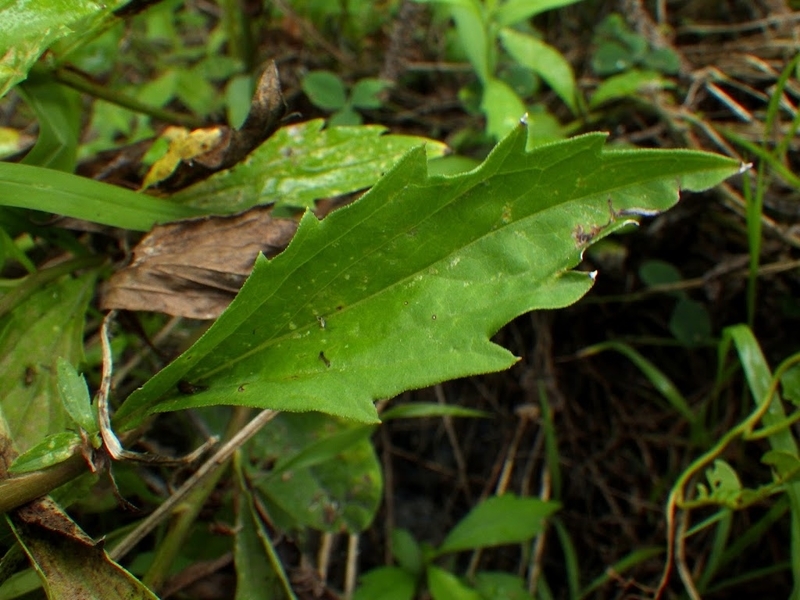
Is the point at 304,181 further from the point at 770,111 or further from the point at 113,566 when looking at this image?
the point at 770,111

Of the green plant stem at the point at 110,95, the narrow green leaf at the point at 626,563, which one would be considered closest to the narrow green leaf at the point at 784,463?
the narrow green leaf at the point at 626,563

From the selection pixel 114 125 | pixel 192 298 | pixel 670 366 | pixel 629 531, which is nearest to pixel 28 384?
pixel 192 298

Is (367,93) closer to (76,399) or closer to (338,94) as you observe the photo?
(338,94)

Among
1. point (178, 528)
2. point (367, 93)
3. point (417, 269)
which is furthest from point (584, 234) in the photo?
point (367, 93)

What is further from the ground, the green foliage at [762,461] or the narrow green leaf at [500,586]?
the green foliage at [762,461]

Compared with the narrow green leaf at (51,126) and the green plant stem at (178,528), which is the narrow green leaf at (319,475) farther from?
the narrow green leaf at (51,126)

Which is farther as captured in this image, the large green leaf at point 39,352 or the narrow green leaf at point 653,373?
the narrow green leaf at point 653,373
